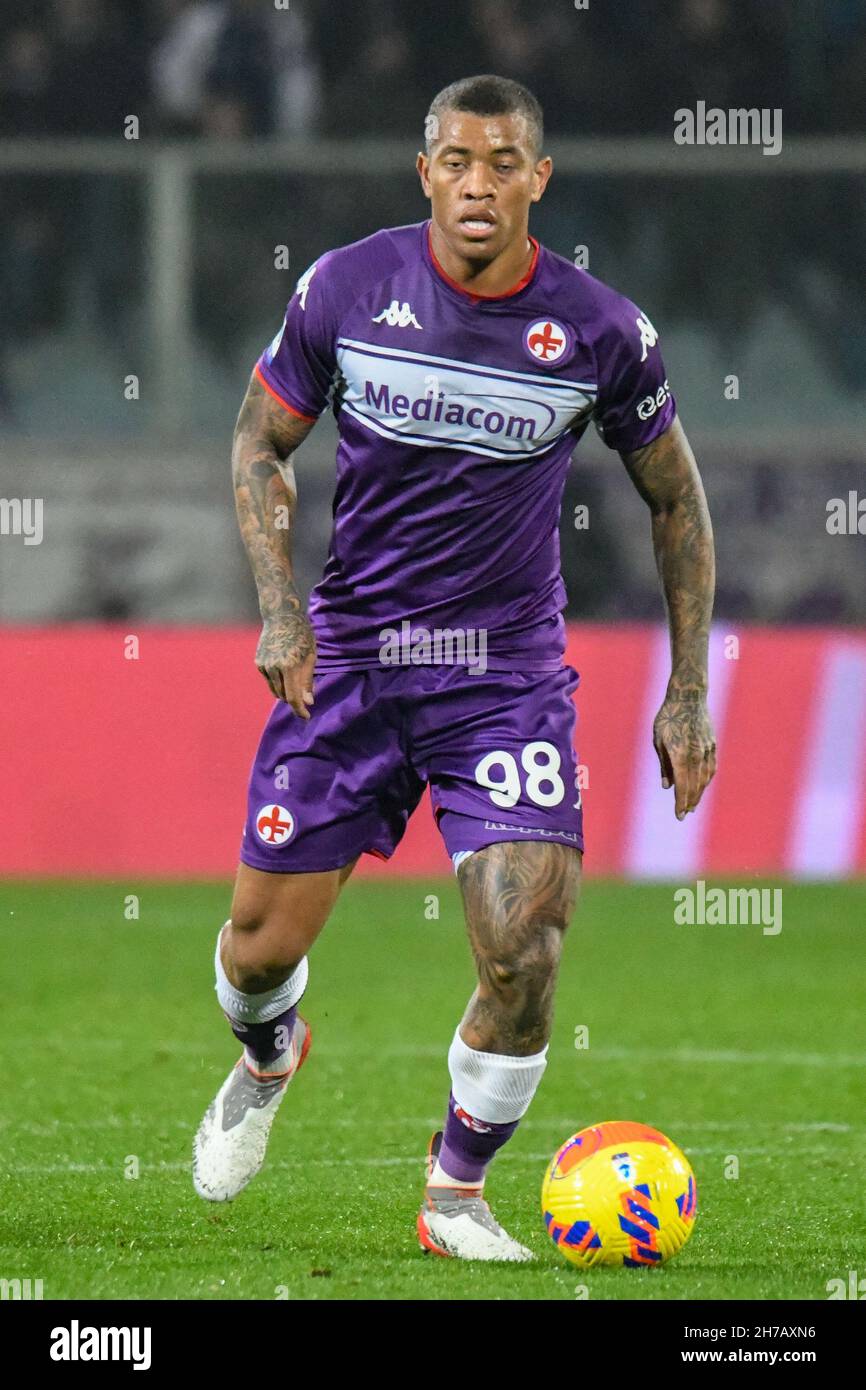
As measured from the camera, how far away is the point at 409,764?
5.47m

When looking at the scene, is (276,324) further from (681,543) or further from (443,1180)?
(443,1180)

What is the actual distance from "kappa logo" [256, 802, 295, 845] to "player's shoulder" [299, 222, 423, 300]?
1.16 meters

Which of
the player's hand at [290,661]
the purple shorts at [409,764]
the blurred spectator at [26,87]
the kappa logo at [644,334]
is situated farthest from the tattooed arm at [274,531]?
the blurred spectator at [26,87]

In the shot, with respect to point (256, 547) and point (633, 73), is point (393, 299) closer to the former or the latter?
point (256, 547)

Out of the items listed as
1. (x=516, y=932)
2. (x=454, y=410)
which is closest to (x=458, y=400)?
(x=454, y=410)

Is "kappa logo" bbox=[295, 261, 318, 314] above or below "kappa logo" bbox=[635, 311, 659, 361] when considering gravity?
above

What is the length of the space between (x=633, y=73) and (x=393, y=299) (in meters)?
10.4

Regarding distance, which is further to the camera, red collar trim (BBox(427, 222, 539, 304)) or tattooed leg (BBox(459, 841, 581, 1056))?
red collar trim (BBox(427, 222, 539, 304))

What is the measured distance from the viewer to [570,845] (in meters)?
5.30

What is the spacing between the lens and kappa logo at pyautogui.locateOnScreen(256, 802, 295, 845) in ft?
17.9

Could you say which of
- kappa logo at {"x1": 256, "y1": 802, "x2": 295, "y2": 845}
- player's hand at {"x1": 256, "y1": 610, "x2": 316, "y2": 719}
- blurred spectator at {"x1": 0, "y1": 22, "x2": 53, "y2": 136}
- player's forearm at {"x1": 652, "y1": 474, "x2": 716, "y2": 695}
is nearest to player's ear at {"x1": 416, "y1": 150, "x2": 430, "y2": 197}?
player's forearm at {"x1": 652, "y1": 474, "x2": 716, "y2": 695}

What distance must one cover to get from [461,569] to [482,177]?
0.87 metres

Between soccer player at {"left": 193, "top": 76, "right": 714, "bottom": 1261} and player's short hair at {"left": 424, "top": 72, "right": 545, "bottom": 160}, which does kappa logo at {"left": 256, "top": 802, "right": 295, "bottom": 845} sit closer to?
soccer player at {"left": 193, "top": 76, "right": 714, "bottom": 1261}

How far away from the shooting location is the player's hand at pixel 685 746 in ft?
17.4
